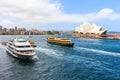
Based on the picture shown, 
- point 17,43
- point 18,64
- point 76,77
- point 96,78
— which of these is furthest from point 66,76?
point 17,43

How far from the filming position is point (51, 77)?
5103 cm

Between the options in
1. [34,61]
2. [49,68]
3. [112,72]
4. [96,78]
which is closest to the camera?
[96,78]

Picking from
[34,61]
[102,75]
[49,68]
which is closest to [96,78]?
[102,75]

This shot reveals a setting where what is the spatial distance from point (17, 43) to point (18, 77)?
28.3 metres

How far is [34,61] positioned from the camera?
70.1 m

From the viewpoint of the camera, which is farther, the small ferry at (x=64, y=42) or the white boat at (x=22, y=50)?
the small ferry at (x=64, y=42)

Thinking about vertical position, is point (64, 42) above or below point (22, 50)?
below

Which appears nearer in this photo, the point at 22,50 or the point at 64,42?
the point at 22,50

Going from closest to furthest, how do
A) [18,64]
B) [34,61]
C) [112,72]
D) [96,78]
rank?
[96,78] < [112,72] < [18,64] < [34,61]

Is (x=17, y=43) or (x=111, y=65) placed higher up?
(x=17, y=43)

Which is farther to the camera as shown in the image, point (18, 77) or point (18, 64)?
point (18, 64)

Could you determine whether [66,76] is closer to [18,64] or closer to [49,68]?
[49,68]

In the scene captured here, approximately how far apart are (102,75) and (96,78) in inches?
137

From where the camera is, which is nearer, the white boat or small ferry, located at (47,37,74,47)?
→ the white boat
